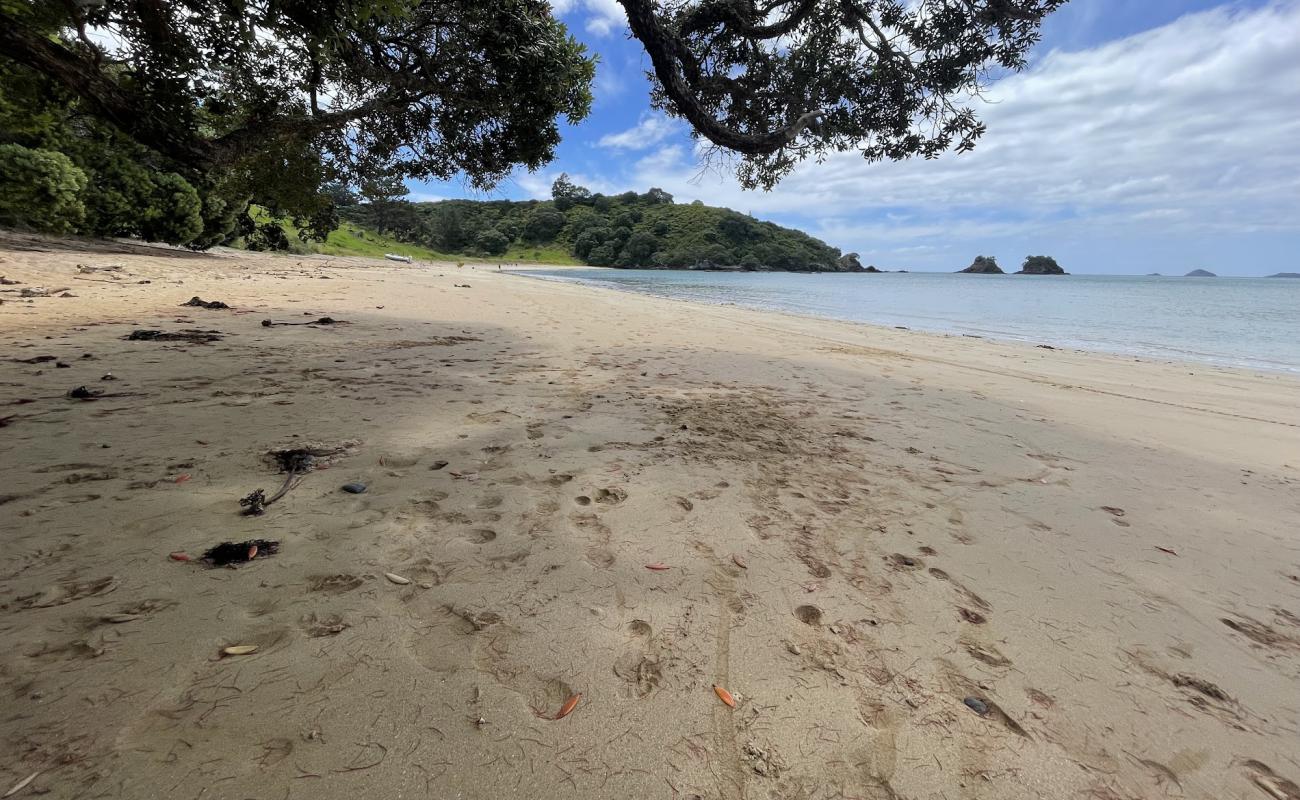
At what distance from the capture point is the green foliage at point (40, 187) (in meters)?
13.7

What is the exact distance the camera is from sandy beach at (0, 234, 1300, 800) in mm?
1461

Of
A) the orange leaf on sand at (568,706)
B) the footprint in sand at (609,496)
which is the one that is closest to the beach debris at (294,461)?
the footprint in sand at (609,496)

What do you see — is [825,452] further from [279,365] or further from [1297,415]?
[1297,415]

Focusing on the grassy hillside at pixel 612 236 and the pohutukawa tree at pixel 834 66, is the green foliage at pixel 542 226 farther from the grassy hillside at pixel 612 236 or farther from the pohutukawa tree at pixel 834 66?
the pohutukawa tree at pixel 834 66

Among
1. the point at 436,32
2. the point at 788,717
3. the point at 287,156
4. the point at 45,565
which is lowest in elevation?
the point at 788,717

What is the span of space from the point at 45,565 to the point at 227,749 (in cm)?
142

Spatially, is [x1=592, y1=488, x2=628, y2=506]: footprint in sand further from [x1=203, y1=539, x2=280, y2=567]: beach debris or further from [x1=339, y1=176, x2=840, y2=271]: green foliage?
[x1=339, y1=176, x2=840, y2=271]: green foliage

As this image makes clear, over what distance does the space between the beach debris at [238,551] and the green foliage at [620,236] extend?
94.1m

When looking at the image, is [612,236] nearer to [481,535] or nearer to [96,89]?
[96,89]

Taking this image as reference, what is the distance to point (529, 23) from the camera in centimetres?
707

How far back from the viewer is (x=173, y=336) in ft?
20.6

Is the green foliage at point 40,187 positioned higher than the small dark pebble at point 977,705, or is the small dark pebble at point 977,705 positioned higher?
the green foliage at point 40,187

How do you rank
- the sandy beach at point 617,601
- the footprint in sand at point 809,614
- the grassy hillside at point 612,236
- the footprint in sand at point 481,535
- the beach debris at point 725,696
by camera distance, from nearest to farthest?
the sandy beach at point 617,601, the beach debris at point 725,696, the footprint in sand at point 809,614, the footprint in sand at point 481,535, the grassy hillside at point 612,236

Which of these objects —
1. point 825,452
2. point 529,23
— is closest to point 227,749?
point 825,452
